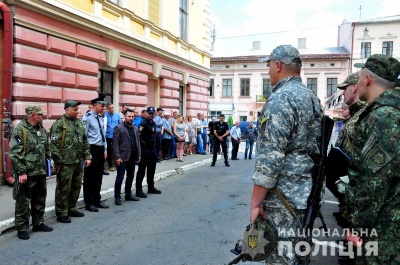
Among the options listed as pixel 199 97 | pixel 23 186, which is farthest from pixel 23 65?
pixel 199 97

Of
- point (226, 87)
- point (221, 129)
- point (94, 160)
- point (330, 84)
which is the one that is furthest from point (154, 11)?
point (330, 84)

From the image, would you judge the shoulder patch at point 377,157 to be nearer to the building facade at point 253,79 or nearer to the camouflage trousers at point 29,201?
the camouflage trousers at point 29,201

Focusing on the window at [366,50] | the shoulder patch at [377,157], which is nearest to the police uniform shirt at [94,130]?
the shoulder patch at [377,157]

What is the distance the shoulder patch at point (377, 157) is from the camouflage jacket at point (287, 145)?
422 mm

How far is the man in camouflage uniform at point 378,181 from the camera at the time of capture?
86.8 inches

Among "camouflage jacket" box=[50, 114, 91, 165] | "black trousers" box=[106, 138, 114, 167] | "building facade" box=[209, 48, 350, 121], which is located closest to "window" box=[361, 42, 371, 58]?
"building facade" box=[209, 48, 350, 121]

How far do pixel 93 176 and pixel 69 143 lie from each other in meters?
1.02

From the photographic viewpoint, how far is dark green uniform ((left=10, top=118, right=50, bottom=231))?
5.01m

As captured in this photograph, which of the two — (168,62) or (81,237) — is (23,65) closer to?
(81,237)

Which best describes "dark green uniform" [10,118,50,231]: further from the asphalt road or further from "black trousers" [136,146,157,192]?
"black trousers" [136,146,157,192]

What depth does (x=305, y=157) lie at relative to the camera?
2.54 metres

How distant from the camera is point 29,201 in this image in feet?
17.0

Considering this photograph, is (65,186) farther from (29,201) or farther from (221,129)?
(221,129)

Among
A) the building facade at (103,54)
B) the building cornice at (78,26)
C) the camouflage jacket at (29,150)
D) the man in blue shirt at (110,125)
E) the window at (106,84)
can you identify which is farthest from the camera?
the window at (106,84)
